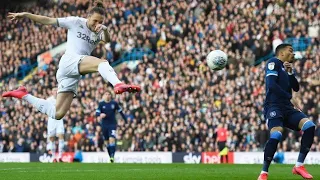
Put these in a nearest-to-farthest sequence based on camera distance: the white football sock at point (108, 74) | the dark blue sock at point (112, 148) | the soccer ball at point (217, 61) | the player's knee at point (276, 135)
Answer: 1. the player's knee at point (276, 135)
2. the white football sock at point (108, 74)
3. the soccer ball at point (217, 61)
4. the dark blue sock at point (112, 148)

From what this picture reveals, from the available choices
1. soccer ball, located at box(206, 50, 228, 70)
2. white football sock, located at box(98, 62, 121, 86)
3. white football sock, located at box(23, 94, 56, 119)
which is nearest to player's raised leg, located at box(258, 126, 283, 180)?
white football sock, located at box(98, 62, 121, 86)

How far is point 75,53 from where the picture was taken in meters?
13.7

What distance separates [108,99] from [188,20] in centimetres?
1180

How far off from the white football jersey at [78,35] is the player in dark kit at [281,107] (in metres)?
3.31

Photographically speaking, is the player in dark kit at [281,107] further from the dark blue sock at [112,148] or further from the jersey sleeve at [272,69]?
the dark blue sock at [112,148]

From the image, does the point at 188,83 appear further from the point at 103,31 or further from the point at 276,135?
the point at 276,135

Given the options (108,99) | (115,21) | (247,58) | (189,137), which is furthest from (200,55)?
(108,99)

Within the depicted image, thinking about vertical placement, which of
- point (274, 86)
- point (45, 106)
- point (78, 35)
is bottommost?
point (45, 106)

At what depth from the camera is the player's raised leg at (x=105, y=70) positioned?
1217 centimetres

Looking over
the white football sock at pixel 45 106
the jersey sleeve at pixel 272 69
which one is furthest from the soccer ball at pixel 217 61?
the white football sock at pixel 45 106

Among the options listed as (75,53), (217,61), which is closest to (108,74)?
(75,53)

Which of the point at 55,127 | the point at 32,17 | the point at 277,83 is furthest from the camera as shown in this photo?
the point at 55,127

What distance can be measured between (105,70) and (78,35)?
138 cm

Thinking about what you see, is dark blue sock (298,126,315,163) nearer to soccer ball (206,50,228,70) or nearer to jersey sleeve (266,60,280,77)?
jersey sleeve (266,60,280,77)
